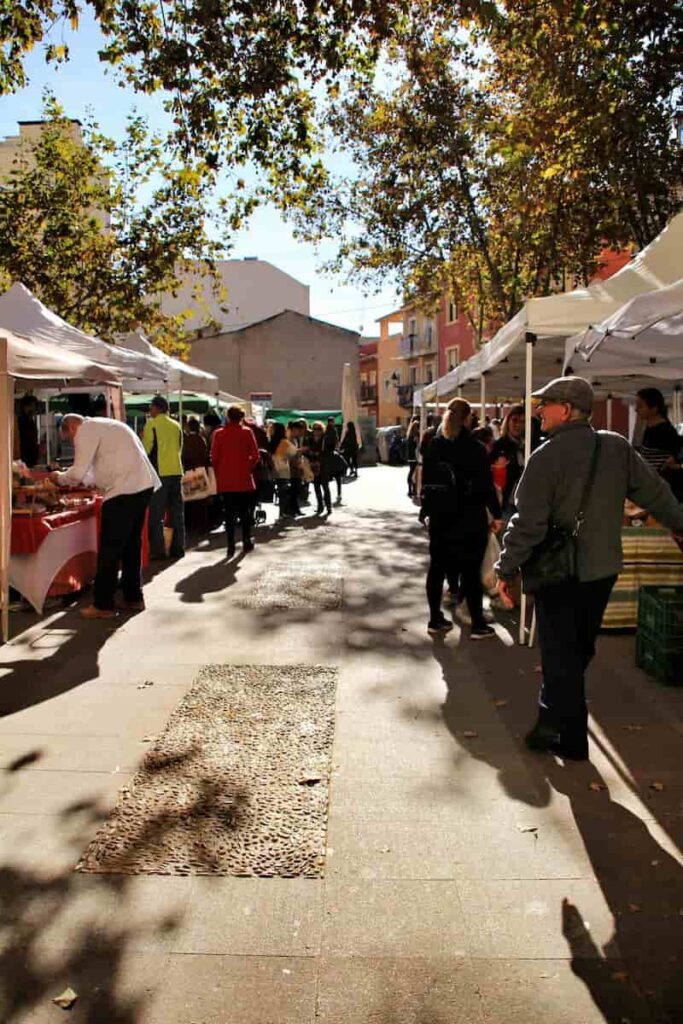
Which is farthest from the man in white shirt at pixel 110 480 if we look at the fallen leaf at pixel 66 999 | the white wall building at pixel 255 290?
the white wall building at pixel 255 290

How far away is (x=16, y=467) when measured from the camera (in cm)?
888

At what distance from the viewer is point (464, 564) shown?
279 inches

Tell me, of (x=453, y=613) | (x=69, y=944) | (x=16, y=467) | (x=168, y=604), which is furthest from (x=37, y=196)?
(x=69, y=944)

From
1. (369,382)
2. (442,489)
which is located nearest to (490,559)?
(442,489)

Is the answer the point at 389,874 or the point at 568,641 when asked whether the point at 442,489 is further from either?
the point at 389,874

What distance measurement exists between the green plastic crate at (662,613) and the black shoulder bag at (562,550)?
1713 mm

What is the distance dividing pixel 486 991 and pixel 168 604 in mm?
6161

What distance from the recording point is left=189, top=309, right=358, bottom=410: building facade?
49.5 metres

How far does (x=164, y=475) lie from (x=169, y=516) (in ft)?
1.72

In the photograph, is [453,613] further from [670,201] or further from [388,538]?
[670,201]

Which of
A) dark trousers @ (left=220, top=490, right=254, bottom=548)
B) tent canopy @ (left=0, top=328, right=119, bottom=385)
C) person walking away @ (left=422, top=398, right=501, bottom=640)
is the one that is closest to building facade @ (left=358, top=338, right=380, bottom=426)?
dark trousers @ (left=220, top=490, right=254, bottom=548)

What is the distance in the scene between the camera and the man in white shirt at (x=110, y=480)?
780 centimetres

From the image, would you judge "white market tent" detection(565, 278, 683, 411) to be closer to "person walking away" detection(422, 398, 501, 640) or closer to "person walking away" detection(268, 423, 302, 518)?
"person walking away" detection(422, 398, 501, 640)

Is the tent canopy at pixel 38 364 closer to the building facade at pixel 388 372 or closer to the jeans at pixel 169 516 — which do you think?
the jeans at pixel 169 516
